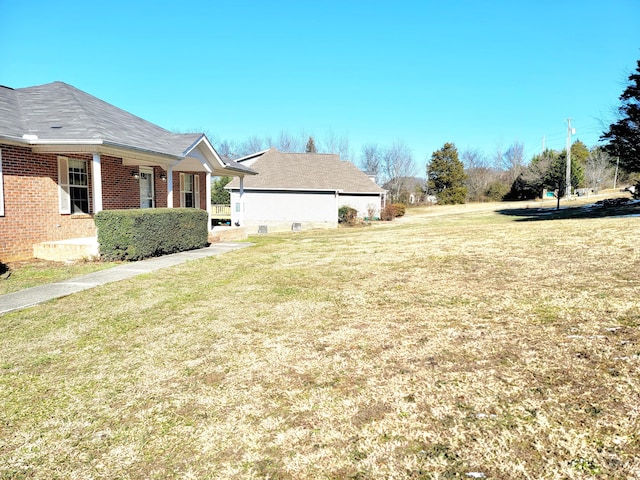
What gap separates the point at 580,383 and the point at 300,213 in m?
26.3

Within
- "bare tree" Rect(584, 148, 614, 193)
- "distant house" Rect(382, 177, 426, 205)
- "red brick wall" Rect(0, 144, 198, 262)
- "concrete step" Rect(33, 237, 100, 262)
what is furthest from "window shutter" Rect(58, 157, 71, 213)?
"bare tree" Rect(584, 148, 614, 193)

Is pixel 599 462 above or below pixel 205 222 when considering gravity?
below

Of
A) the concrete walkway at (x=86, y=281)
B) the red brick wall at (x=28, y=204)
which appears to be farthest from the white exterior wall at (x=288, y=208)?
the red brick wall at (x=28, y=204)

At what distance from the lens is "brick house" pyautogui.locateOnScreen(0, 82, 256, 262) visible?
10297 mm

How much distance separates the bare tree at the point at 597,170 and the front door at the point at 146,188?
56.7 meters

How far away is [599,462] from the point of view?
7.36 feet

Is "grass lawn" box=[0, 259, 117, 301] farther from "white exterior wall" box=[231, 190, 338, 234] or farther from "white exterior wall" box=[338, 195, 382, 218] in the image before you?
"white exterior wall" box=[338, 195, 382, 218]

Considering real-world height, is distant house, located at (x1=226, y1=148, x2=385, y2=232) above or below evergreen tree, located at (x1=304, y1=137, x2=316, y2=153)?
below

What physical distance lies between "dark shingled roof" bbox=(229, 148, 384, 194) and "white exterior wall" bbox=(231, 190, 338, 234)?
582 millimetres

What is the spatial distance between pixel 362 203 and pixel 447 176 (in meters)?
24.5

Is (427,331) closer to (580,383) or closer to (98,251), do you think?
(580,383)

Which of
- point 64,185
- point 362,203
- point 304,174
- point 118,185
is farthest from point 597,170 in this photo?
point 64,185

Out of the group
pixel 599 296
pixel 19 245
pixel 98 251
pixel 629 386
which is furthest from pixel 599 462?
pixel 19 245

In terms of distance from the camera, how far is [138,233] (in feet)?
34.0
